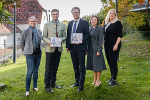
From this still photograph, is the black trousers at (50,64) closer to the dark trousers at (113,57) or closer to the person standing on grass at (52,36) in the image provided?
the person standing on grass at (52,36)

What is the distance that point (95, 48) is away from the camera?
5457mm

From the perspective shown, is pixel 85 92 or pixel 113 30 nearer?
pixel 85 92

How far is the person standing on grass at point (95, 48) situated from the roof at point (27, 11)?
23.1 m

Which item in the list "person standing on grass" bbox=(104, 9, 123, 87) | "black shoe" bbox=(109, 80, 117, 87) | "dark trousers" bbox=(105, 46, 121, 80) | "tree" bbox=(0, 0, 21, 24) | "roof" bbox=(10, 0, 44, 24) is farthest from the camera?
"roof" bbox=(10, 0, 44, 24)

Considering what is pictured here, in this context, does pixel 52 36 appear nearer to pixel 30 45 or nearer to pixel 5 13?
pixel 30 45

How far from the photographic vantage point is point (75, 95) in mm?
4988

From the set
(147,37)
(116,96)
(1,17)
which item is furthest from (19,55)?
(147,37)

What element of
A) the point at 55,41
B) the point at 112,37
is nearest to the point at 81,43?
the point at 55,41

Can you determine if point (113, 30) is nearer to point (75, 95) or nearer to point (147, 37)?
point (75, 95)

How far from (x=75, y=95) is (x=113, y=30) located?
209cm

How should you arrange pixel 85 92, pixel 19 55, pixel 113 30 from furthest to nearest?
pixel 19 55 < pixel 113 30 < pixel 85 92

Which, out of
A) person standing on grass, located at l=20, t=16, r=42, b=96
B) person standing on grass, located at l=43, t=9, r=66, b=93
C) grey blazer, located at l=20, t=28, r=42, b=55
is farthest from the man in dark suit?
grey blazer, located at l=20, t=28, r=42, b=55

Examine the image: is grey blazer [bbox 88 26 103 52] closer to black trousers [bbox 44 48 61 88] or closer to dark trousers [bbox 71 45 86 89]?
dark trousers [bbox 71 45 86 89]

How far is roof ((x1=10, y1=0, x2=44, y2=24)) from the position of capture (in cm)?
2795
